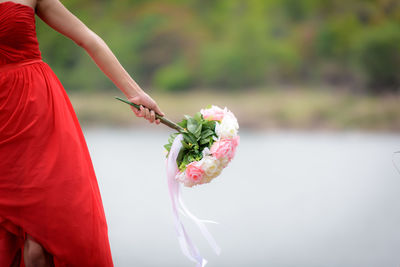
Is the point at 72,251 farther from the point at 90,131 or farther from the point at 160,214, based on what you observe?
the point at 90,131

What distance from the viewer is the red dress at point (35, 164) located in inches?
59.2

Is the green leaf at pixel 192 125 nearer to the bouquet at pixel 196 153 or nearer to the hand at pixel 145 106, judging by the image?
the bouquet at pixel 196 153

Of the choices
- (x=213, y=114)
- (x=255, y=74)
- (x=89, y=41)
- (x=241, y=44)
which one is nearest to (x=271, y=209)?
(x=213, y=114)

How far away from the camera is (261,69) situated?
11.1 m

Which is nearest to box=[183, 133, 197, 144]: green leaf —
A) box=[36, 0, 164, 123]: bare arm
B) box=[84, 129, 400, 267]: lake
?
box=[36, 0, 164, 123]: bare arm

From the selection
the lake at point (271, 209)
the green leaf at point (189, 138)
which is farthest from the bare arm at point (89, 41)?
the lake at point (271, 209)

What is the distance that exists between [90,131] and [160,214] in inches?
268

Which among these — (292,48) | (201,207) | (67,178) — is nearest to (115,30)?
(292,48)

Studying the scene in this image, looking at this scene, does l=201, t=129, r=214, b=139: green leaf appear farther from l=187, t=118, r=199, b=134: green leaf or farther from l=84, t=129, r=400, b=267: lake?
l=84, t=129, r=400, b=267: lake

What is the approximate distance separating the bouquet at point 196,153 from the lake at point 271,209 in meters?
0.90

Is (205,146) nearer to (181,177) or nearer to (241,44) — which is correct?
(181,177)

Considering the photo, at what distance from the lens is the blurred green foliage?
10.8m

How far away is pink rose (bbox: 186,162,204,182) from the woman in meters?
0.28

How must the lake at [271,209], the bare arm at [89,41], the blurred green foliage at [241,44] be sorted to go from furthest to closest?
the blurred green foliage at [241,44] < the lake at [271,209] < the bare arm at [89,41]
